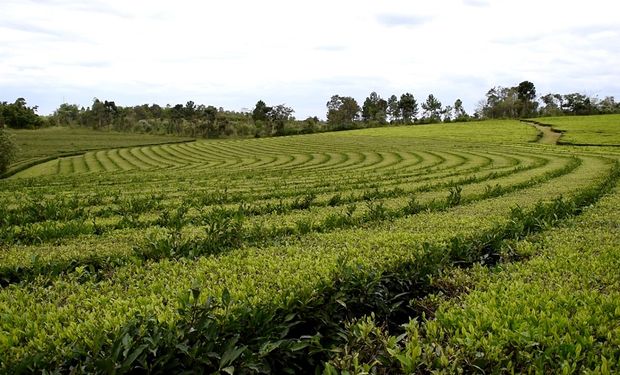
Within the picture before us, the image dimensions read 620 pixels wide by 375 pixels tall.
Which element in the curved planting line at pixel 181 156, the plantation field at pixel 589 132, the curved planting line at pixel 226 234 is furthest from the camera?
the curved planting line at pixel 181 156

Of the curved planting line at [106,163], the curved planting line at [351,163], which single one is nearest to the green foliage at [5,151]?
the curved planting line at [106,163]

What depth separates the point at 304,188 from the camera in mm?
22875

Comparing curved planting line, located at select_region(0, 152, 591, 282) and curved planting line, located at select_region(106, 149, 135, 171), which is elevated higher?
curved planting line, located at select_region(0, 152, 591, 282)

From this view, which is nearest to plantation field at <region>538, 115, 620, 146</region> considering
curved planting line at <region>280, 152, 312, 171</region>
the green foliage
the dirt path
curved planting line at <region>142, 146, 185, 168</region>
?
the dirt path

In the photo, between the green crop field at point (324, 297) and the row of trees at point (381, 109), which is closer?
the green crop field at point (324, 297)

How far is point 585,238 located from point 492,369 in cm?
543

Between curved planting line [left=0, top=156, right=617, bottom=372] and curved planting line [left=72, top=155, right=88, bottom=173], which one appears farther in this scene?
curved planting line [left=72, top=155, right=88, bottom=173]

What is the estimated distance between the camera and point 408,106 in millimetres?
147000

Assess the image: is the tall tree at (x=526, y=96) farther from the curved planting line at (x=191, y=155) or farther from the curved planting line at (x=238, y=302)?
the curved planting line at (x=238, y=302)

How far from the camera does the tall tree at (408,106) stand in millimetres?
146625

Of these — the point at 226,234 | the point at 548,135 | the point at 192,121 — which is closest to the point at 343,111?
the point at 192,121

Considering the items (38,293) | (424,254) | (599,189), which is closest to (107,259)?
(38,293)

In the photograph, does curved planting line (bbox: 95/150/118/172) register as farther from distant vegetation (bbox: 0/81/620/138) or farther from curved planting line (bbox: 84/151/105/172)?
distant vegetation (bbox: 0/81/620/138)

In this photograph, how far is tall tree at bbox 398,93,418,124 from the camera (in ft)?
481
